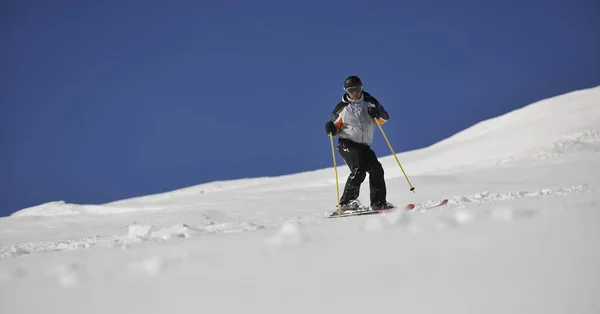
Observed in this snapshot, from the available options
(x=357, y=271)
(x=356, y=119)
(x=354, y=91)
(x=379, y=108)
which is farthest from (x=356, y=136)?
(x=357, y=271)

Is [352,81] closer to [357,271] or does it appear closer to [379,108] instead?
[379,108]

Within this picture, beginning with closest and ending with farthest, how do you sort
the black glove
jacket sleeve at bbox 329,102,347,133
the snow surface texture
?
the snow surface texture < the black glove < jacket sleeve at bbox 329,102,347,133

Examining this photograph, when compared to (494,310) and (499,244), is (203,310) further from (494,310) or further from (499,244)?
(499,244)

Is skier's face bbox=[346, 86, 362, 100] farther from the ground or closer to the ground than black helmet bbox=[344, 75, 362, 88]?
closer to the ground

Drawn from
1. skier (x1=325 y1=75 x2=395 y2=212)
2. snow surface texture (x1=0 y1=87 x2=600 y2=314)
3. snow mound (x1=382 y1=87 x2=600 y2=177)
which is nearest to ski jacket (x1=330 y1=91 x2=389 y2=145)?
skier (x1=325 y1=75 x2=395 y2=212)

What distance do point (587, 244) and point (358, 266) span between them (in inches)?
40.9

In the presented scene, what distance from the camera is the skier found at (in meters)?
7.82

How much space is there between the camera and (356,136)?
7.87 metres

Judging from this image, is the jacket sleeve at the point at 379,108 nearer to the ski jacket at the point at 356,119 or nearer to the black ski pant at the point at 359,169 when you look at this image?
the ski jacket at the point at 356,119

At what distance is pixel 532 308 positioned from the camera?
1927 mm

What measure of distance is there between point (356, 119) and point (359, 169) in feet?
2.30

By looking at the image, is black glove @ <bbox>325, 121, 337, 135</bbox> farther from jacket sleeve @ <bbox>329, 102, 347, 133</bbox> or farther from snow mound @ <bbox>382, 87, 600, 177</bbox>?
snow mound @ <bbox>382, 87, 600, 177</bbox>

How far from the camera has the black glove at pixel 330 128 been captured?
777cm

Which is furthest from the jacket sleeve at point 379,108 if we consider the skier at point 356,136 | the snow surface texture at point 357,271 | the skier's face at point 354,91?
the snow surface texture at point 357,271
